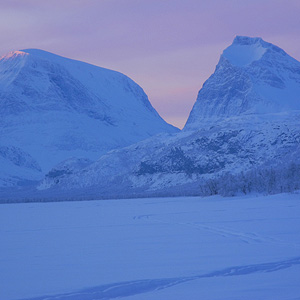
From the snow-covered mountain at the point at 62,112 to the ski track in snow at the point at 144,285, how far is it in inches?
3833

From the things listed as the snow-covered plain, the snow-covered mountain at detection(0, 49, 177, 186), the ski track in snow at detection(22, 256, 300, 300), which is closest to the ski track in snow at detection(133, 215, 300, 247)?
the snow-covered plain

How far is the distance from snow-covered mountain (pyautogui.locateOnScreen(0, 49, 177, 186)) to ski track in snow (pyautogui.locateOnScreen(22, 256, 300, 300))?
9735cm

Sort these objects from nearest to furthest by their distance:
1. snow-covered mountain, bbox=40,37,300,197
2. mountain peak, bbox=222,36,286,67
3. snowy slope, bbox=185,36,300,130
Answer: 1. snow-covered mountain, bbox=40,37,300,197
2. snowy slope, bbox=185,36,300,130
3. mountain peak, bbox=222,36,286,67

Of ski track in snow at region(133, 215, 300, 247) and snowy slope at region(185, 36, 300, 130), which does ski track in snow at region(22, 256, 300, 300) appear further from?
snowy slope at region(185, 36, 300, 130)

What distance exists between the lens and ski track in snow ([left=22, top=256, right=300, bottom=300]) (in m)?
7.66

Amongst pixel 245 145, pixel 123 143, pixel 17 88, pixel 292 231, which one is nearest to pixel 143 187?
pixel 245 145

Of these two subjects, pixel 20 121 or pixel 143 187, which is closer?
pixel 143 187

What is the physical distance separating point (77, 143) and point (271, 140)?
227ft

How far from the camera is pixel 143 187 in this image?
66062 millimetres

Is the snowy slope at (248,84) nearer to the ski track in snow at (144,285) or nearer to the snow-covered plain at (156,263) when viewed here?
the snow-covered plain at (156,263)

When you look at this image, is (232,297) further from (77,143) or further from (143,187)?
(77,143)

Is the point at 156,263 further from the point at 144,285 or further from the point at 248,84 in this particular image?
the point at 248,84

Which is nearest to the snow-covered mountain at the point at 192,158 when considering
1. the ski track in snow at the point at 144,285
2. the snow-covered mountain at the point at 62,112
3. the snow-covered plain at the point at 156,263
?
the snow-covered mountain at the point at 62,112

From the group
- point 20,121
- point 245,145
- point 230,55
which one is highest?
point 230,55
